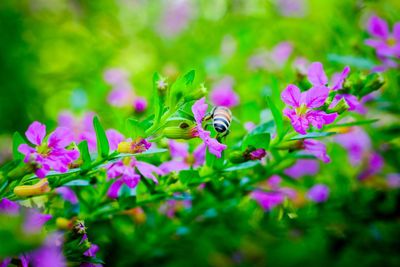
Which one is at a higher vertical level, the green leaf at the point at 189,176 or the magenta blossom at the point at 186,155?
the magenta blossom at the point at 186,155

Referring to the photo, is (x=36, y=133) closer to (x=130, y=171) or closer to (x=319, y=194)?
(x=130, y=171)

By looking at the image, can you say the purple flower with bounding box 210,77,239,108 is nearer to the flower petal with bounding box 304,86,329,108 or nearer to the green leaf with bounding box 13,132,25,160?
the flower petal with bounding box 304,86,329,108

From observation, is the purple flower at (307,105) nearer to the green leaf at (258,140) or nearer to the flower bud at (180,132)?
the green leaf at (258,140)

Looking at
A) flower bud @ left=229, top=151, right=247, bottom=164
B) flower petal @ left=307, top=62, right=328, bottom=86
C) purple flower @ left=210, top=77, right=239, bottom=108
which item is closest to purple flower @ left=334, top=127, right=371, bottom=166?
purple flower @ left=210, top=77, right=239, bottom=108

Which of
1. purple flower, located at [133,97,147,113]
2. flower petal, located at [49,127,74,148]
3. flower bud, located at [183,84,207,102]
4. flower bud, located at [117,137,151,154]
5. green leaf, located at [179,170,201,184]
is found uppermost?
purple flower, located at [133,97,147,113]

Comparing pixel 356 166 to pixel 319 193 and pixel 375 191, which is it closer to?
pixel 375 191

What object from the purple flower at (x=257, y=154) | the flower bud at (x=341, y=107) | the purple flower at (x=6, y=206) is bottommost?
the purple flower at (x=6, y=206)

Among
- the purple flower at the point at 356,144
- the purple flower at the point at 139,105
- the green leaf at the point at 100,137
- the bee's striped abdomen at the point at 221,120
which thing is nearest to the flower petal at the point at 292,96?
the bee's striped abdomen at the point at 221,120
